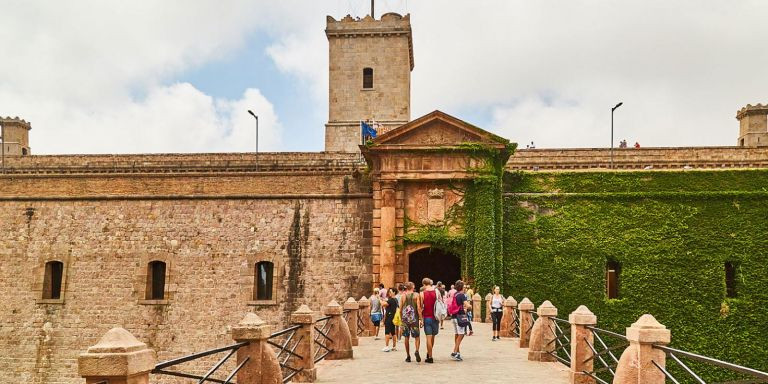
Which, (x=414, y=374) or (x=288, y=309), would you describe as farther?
(x=288, y=309)

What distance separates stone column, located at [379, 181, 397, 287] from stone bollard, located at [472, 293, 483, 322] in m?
3.17

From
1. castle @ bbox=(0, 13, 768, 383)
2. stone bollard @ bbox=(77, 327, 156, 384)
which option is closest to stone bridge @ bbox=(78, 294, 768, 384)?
stone bollard @ bbox=(77, 327, 156, 384)

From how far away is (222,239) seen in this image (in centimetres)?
2719

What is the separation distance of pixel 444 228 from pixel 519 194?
3499mm

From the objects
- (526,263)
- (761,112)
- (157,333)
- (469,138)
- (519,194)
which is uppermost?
(761,112)

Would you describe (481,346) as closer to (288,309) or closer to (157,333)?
(288,309)

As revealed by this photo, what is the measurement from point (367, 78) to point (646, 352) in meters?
33.2

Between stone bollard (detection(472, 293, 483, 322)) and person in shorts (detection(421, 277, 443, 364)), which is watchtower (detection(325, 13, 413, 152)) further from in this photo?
person in shorts (detection(421, 277, 443, 364))

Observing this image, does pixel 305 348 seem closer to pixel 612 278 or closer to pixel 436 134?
pixel 436 134

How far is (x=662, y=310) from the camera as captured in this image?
84.5ft

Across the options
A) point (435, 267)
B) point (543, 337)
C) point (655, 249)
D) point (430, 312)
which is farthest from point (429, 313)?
point (435, 267)

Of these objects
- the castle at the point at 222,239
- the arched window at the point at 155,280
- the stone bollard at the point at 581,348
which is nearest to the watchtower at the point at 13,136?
the castle at the point at 222,239

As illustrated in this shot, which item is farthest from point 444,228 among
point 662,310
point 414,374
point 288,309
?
point 414,374

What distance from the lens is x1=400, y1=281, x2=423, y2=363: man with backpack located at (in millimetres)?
13727
